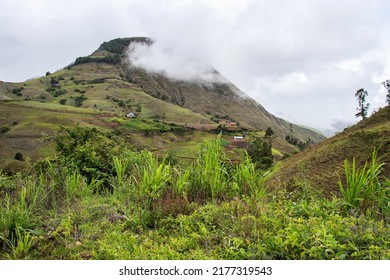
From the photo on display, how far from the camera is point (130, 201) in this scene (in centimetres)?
580

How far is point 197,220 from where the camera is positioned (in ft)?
15.6

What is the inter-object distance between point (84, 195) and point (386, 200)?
5.16 m

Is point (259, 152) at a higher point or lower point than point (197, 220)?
higher

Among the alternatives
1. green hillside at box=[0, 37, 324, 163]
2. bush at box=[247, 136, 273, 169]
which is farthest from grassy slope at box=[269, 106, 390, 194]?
green hillside at box=[0, 37, 324, 163]

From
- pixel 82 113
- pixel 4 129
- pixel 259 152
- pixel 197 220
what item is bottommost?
pixel 197 220

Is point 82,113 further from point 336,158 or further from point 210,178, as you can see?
point 210,178

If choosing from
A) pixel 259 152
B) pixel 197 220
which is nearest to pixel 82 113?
pixel 259 152

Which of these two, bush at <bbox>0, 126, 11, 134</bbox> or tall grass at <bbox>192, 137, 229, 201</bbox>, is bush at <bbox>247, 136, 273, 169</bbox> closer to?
tall grass at <bbox>192, 137, 229, 201</bbox>

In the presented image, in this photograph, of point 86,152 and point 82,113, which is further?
point 82,113

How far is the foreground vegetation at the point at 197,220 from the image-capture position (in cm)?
366

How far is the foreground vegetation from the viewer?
3660mm

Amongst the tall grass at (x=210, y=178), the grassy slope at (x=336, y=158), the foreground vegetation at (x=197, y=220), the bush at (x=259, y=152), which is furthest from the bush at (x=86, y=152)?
the grassy slope at (x=336, y=158)

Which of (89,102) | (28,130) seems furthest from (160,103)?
(28,130)
